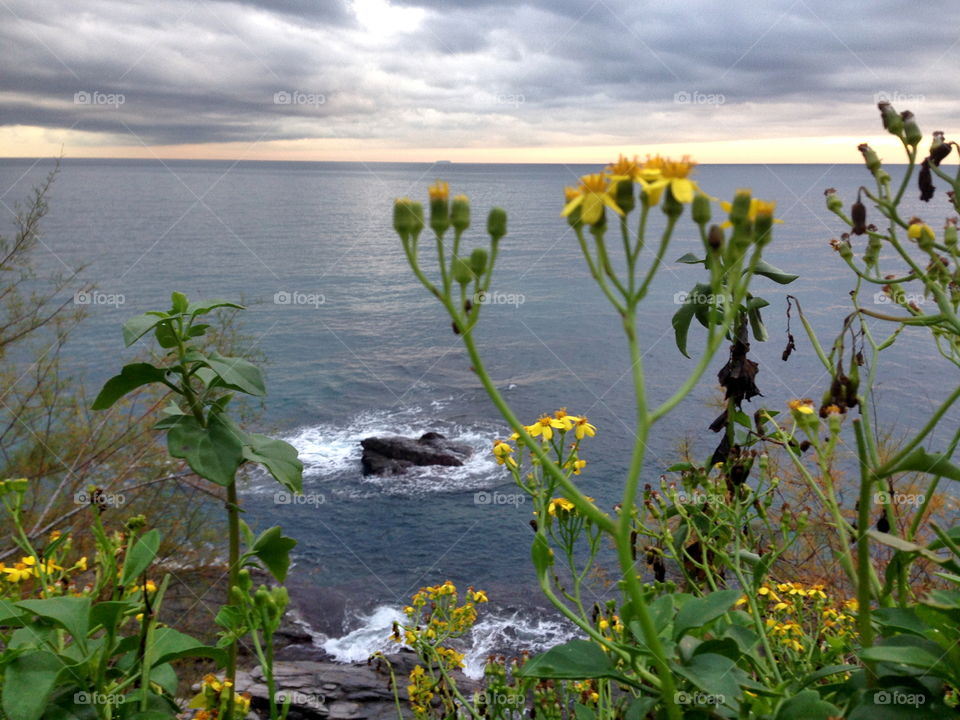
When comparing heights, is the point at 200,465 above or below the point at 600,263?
below

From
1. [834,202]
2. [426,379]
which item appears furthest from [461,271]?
[426,379]

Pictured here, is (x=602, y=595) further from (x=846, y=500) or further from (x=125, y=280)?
(x=125, y=280)

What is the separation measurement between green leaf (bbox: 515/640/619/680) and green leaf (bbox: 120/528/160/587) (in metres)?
0.78

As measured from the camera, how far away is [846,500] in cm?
1300

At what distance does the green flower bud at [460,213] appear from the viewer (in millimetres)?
995

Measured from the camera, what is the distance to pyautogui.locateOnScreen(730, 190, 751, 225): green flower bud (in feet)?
2.93

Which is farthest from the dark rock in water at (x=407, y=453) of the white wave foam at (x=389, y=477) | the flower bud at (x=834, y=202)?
the flower bud at (x=834, y=202)

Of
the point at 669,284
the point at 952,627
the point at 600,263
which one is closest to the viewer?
the point at 600,263

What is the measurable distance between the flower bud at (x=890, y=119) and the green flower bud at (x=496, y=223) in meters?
1.00

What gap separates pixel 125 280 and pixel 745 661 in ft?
126

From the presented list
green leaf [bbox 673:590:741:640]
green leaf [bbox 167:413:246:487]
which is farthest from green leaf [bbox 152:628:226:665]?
green leaf [bbox 673:590:741:640]

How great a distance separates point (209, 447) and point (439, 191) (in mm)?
797

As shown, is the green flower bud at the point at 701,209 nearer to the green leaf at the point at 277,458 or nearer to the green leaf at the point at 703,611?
the green leaf at the point at 703,611

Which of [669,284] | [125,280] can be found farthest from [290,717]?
[125,280]
